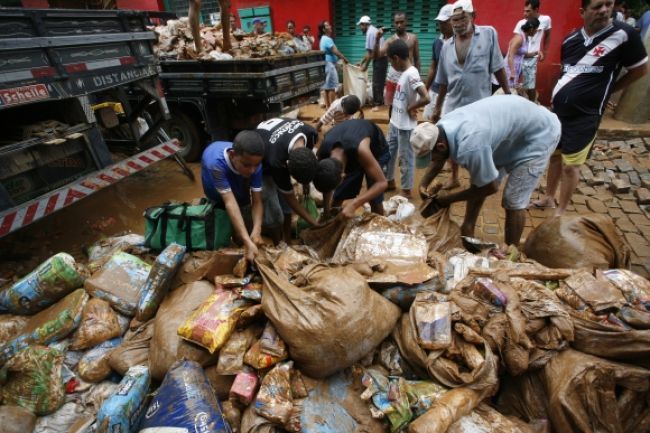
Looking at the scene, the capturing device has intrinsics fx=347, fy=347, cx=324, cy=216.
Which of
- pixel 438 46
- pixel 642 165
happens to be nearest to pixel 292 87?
pixel 438 46

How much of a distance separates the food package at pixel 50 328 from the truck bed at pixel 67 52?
1469mm

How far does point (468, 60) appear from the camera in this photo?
3.41 metres

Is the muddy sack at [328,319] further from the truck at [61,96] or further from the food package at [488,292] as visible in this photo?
the truck at [61,96]

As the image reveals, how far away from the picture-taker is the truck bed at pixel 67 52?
2.44 m

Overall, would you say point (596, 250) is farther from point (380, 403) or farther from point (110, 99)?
point (110, 99)

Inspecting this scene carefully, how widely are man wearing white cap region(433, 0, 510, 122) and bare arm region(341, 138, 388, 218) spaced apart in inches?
63.9

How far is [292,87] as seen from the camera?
4.86 meters

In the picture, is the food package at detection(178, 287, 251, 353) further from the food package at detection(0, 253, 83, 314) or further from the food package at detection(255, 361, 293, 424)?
the food package at detection(0, 253, 83, 314)

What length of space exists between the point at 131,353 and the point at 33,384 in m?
0.46

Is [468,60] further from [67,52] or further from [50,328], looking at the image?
[50,328]

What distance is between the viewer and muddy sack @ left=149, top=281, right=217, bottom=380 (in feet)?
5.91

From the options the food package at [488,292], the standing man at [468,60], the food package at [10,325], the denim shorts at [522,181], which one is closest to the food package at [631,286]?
the food package at [488,292]

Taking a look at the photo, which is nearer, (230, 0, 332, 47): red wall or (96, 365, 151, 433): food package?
(96, 365, 151, 433): food package

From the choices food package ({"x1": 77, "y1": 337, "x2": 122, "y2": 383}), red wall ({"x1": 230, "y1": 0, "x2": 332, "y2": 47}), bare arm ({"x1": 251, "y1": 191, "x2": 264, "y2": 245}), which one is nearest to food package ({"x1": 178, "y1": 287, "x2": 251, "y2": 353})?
food package ({"x1": 77, "y1": 337, "x2": 122, "y2": 383})
